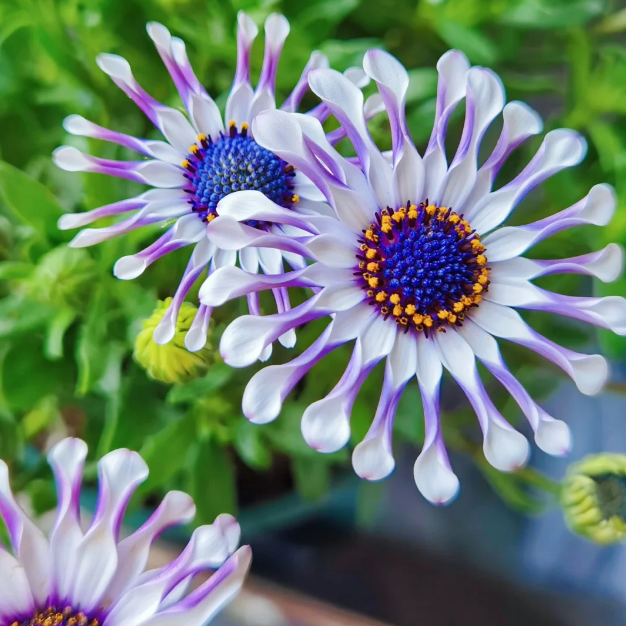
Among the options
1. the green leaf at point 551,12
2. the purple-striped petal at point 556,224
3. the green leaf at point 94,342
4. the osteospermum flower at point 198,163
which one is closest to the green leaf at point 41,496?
the green leaf at point 94,342

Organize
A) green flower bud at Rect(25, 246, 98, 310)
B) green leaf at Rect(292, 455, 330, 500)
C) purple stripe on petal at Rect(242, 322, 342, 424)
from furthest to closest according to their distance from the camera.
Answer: green leaf at Rect(292, 455, 330, 500) → green flower bud at Rect(25, 246, 98, 310) → purple stripe on petal at Rect(242, 322, 342, 424)

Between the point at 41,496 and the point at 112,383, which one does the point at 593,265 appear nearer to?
the point at 112,383

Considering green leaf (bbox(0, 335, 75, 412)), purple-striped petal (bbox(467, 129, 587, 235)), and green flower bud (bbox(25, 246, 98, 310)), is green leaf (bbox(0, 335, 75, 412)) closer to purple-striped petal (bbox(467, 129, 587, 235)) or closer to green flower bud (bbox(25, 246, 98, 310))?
green flower bud (bbox(25, 246, 98, 310))

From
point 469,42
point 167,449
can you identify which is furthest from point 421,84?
point 167,449

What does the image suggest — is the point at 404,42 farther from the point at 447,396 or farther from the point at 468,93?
the point at 447,396

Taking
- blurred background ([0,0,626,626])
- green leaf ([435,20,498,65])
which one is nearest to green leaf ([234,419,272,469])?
blurred background ([0,0,626,626])
